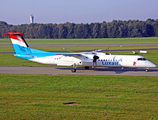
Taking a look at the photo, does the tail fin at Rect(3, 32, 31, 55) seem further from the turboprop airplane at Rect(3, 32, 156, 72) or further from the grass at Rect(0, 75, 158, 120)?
the grass at Rect(0, 75, 158, 120)

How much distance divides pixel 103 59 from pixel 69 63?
494 cm

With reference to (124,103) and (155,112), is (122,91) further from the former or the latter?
(155,112)

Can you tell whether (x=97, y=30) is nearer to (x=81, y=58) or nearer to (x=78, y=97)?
(x=81, y=58)

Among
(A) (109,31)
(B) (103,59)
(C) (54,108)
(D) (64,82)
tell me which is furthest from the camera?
(A) (109,31)

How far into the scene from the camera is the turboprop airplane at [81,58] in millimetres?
29016

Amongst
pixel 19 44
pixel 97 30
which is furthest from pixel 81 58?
pixel 97 30

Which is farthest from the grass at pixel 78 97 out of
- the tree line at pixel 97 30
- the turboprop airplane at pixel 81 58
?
the tree line at pixel 97 30

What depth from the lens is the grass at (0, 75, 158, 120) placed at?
517 inches

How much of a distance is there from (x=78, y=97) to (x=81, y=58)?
44.7 feet

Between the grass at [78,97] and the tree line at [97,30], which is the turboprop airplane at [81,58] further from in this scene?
the tree line at [97,30]

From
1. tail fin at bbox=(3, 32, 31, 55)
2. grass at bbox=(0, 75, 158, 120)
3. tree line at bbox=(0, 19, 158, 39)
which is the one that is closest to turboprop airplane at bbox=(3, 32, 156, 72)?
tail fin at bbox=(3, 32, 31, 55)

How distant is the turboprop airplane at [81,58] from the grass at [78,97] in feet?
14.0

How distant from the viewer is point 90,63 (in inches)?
1189

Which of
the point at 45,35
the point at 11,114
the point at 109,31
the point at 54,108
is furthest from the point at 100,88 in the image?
the point at 45,35
